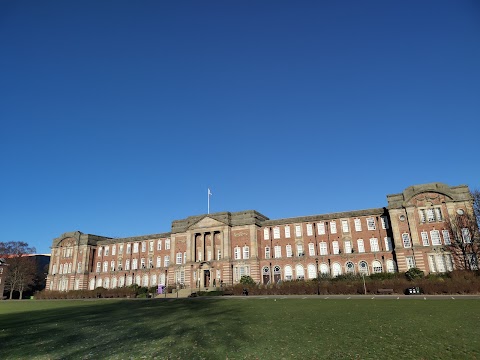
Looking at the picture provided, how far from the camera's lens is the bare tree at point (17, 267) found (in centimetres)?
8475

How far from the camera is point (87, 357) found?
1238cm

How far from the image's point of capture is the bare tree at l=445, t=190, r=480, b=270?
5066 centimetres

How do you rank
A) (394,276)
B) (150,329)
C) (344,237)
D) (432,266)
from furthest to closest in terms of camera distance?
1. (344,237)
2. (432,266)
3. (394,276)
4. (150,329)

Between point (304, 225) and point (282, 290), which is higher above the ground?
point (304, 225)

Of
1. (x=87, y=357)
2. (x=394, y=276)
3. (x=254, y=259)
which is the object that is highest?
(x=254, y=259)

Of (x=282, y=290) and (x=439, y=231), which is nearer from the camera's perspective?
(x=282, y=290)

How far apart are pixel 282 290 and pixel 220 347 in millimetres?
35253

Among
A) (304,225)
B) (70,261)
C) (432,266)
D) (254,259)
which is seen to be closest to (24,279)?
(70,261)

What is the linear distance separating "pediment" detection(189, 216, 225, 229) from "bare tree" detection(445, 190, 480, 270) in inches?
1633

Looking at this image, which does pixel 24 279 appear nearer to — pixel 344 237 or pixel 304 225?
pixel 304 225

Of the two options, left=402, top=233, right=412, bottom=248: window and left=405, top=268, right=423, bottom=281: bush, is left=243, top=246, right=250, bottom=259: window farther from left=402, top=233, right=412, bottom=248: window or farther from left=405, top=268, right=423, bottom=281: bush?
left=405, top=268, right=423, bottom=281: bush

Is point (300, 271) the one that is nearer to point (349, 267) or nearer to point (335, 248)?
point (335, 248)

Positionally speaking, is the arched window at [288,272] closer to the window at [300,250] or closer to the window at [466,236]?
the window at [300,250]

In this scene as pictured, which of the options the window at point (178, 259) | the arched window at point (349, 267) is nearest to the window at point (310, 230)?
the arched window at point (349, 267)
